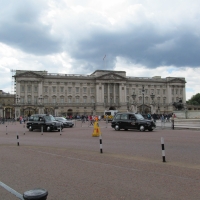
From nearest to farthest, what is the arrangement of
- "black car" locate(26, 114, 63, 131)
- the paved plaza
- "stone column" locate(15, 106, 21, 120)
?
the paved plaza, "black car" locate(26, 114, 63, 131), "stone column" locate(15, 106, 21, 120)

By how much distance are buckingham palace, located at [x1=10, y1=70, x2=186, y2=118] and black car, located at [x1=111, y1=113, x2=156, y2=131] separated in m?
72.4

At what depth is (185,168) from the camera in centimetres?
807

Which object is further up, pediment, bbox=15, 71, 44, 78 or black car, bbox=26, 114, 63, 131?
pediment, bbox=15, 71, 44, 78

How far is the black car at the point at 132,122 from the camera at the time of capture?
82.2 feet

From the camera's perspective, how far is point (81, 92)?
359ft

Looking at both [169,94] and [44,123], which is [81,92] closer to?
[169,94]

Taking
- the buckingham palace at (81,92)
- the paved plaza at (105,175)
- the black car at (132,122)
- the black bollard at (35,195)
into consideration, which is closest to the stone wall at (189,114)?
the black car at (132,122)

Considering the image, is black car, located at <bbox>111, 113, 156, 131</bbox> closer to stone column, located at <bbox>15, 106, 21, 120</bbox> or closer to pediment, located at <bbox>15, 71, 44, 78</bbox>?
stone column, located at <bbox>15, 106, 21, 120</bbox>

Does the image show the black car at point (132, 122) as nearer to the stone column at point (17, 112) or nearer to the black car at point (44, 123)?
the black car at point (44, 123)

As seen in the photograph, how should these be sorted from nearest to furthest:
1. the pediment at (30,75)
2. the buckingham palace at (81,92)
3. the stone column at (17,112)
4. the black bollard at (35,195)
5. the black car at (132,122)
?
the black bollard at (35,195)
the black car at (132,122)
the stone column at (17,112)
the pediment at (30,75)
the buckingham palace at (81,92)

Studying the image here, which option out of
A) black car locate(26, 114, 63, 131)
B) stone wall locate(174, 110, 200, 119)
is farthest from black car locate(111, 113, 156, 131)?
stone wall locate(174, 110, 200, 119)

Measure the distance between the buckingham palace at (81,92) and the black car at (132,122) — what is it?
72398 millimetres

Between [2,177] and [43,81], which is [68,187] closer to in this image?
[2,177]

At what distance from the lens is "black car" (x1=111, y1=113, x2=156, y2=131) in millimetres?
25062
